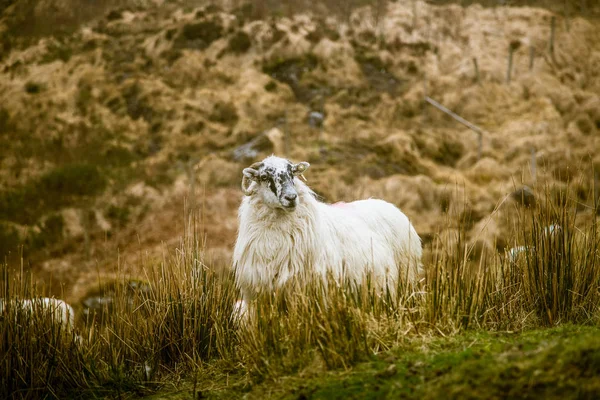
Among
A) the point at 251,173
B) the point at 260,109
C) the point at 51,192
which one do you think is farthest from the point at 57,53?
the point at 251,173

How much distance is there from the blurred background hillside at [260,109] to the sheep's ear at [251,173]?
6.39m

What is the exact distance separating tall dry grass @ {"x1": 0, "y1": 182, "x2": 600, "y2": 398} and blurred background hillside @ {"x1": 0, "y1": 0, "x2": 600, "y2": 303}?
21.3 feet

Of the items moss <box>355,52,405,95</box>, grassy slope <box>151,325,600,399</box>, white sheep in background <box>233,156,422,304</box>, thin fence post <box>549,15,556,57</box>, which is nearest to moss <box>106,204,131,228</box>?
white sheep in background <box>233,156,422,304</box>

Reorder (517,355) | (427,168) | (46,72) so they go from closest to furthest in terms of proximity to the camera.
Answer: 1. (517,355)
2. (427,168)
3. (46,72)

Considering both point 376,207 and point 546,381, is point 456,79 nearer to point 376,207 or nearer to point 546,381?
point 376,207

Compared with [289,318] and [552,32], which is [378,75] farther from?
[289,318]

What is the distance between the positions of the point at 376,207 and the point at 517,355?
11.4ft

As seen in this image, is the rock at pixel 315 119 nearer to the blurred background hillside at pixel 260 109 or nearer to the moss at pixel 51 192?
the blurred background hillside at pixel 260 109

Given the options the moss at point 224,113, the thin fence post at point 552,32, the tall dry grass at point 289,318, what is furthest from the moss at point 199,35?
the tall dry grass at point 289,318

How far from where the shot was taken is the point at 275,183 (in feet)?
16.0

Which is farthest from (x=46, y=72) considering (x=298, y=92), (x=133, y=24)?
(x=298, y=92)

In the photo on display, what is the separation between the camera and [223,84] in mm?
20000

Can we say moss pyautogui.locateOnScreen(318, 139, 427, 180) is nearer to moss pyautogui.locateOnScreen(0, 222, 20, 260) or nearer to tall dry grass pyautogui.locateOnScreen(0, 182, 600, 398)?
moss pyautogui.locateOnScreen(0, 222, 20, 260)

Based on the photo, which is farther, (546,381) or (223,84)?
(223,84)
